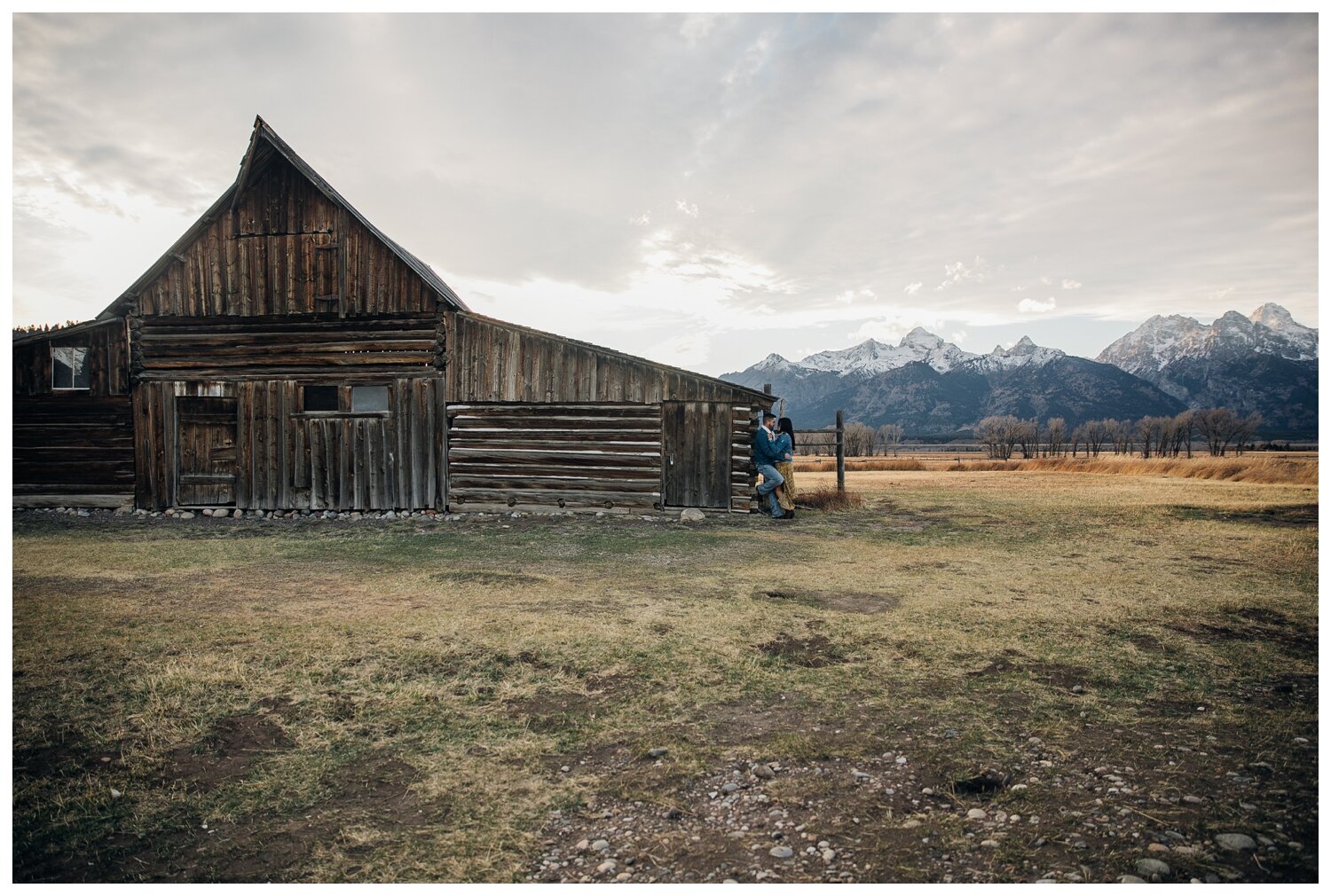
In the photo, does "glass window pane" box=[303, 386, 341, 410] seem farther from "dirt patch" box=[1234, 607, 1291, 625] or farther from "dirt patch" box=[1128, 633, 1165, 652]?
"dirt patch" box=[1234, 607, 1291, 625]

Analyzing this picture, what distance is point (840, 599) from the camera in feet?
25.7

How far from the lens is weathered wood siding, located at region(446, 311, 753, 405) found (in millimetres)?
15867

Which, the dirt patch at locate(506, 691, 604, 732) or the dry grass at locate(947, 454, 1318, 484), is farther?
the dry grass at locate(947, 454, 1318, 484)

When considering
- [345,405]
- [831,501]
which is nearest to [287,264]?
[345,405]

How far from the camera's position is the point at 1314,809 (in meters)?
3.34

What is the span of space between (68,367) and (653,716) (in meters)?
19.5

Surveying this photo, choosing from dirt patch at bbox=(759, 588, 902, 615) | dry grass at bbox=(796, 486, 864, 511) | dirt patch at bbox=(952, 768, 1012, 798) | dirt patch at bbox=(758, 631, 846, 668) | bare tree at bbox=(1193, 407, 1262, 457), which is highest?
bare tree at bbox=(1193, 407, 1262, 457)

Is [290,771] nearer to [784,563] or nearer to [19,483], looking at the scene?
[784,563]

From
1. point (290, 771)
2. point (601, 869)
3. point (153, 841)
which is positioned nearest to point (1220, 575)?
point (601, 869)

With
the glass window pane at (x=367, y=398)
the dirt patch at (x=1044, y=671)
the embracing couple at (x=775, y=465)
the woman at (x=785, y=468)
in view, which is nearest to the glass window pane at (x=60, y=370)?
the glass window pane at (x=367, y=398)

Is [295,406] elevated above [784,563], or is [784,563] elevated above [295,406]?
[295,406]

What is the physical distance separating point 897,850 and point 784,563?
710cm

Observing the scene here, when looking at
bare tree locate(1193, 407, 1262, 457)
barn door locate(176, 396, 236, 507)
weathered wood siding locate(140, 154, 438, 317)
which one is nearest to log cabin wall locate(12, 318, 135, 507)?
barn door locate(176, 396, 236, 507)

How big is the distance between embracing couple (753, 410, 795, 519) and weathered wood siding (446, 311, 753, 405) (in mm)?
933
